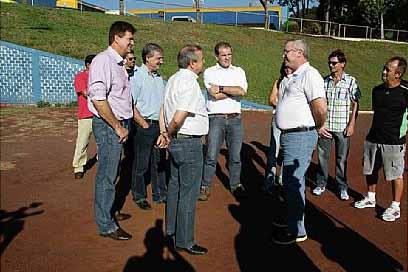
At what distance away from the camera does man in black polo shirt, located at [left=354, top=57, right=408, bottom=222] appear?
4.86 meters

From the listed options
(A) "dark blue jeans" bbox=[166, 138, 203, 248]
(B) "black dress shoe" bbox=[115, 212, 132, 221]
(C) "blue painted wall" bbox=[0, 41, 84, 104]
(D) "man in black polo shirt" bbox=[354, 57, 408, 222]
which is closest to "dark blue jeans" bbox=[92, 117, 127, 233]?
(B) "black dress shoe" bbox=[115, 212, 132, 221]

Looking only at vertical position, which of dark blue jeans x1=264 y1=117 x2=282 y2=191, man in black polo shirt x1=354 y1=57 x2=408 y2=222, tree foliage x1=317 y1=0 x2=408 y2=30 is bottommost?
dark blue jeans x1=264 y1=117 x2=282 y2=191

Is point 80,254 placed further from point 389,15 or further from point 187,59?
point 389,15

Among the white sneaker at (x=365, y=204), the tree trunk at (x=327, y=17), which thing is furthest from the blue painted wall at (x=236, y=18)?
the white sneaker at (x=365, y=204)

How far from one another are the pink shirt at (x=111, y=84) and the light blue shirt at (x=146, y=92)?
61cm

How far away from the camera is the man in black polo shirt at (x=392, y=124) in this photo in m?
4.86

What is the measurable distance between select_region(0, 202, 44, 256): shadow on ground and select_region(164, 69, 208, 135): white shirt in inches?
71.3

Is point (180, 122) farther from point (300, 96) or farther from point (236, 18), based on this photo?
point (236, 18)

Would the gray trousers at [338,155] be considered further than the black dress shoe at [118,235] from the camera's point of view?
Yes

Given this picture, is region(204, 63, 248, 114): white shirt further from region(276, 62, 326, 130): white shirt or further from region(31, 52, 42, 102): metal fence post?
region(31, 52, 42, 102): metal fence post

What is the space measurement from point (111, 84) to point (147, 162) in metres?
1.33

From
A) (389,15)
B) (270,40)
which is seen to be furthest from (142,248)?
(389,15)

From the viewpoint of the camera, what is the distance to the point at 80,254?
13.0ft

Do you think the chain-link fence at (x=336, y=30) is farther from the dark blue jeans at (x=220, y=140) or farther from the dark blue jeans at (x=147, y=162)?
the dark blue jeans at (x=147, y=162)
